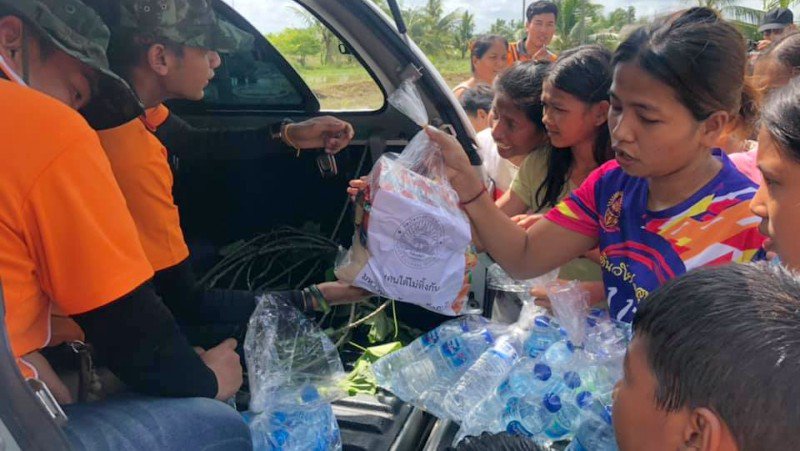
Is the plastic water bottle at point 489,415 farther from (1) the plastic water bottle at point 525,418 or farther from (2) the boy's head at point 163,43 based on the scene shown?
(2) the boy's head at point 163,43

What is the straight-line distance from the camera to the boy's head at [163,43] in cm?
182

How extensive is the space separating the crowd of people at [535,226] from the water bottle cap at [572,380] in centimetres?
20

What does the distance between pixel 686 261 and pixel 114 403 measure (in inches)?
50.2

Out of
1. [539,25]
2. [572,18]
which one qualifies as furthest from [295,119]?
[572,18]

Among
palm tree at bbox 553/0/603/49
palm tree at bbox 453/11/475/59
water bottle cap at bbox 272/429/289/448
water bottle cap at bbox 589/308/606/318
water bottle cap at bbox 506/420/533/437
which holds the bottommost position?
palm tree at bbox 453/11/475/59

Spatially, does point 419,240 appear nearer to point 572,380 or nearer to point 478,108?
point 572,380

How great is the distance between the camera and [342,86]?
332cm

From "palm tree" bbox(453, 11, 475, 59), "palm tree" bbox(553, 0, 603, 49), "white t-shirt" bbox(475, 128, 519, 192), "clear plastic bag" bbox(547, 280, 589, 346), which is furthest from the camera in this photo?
"palm tree" bbox(453, 11, 475, 59)

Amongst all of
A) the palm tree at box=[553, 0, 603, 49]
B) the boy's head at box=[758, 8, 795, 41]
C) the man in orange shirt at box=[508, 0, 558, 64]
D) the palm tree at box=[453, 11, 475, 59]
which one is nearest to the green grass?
the man in orange shirt at box=[508, 0, 558, 64]

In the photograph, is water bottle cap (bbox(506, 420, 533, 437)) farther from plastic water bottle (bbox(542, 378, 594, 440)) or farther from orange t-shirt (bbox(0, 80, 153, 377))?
orange t-shirt (bbox(0, 80, 153, 377))

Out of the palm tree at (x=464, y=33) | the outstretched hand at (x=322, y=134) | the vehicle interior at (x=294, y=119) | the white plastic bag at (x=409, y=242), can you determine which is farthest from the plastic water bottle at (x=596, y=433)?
the palm tree at (x=464, y=33)

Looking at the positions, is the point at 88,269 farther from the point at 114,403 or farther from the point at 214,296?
the point at 214,296

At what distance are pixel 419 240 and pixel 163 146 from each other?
81 cm

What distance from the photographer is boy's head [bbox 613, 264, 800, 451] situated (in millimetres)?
838
